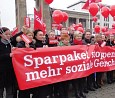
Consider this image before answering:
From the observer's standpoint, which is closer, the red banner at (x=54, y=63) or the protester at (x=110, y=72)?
the red banner at (x=54, y=63)

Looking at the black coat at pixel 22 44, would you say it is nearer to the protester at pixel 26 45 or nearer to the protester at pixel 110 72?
the protester at pixel 26 45

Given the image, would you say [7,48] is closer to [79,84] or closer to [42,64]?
[42,64]

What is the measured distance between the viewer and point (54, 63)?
18.8 ft

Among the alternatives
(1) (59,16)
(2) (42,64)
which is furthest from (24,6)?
(2) (42,64)

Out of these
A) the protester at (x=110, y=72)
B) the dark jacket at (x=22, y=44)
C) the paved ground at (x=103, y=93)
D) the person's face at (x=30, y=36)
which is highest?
the person's face at (x=30, y=36)

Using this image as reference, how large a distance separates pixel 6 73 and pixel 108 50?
Answer: 353 cm

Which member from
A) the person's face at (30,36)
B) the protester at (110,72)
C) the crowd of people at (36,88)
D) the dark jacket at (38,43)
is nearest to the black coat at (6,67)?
the crowd of people at (36,88)

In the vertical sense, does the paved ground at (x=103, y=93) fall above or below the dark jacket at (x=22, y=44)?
below

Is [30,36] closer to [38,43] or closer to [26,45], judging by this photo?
[26,45]

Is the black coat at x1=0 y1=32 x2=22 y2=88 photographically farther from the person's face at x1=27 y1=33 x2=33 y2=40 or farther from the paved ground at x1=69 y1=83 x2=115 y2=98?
the paved ground at x1=69 y1=83 x2=115 y2=98

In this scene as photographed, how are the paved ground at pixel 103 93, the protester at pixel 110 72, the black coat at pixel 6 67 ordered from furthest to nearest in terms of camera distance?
the protester at pixel 110 72, the paved ground at pixel 103 93, the black coat at pixel 6 67

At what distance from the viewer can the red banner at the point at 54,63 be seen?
5.20 metres

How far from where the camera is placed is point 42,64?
18.0 ft

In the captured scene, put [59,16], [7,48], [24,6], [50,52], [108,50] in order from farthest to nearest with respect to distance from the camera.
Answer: [24,6]
[59,16]
[108,50]
[50,52]
[7,48]
